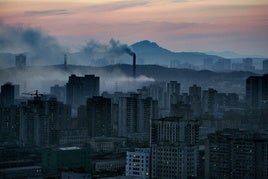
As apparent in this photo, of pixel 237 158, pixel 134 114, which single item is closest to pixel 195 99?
pixel 134 114

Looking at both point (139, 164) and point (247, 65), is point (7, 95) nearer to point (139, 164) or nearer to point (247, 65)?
point (247, 65)

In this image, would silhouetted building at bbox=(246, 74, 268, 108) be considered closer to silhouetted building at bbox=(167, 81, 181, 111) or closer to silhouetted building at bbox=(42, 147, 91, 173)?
silhouetted building at bbox=(167, 81, 181, 111)

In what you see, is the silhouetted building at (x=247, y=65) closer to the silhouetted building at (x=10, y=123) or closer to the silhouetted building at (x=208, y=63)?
the silhouetted building at (x=208, y=63)

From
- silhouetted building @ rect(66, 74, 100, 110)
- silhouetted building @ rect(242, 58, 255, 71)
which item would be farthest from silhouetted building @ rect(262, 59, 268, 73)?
silhouetted building @ rect(66, 74, 100, 110)

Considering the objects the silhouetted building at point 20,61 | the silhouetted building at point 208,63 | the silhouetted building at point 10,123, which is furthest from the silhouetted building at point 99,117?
the silhouetted building at point 208,63

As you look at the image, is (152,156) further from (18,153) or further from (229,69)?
(229,69)

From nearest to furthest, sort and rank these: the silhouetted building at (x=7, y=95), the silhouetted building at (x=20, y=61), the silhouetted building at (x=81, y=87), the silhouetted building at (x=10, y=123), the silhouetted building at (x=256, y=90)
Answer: the silhouetted building at (x=10, y=123) < the silhouetted building at (x=20, y=61) < the silhouetted building at (x=256, y=90) < the silhouetted building at (x=7, y=95) < the silhouetted building at (x=81, y=87)

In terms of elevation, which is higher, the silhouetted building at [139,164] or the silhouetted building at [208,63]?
the silhouetted building at [208,63]
